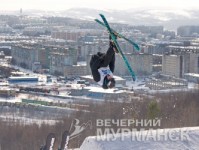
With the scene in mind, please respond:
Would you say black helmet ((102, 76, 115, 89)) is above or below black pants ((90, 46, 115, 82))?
below

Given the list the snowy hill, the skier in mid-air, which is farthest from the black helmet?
the snowy hill

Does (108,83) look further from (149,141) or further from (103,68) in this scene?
(149,141)

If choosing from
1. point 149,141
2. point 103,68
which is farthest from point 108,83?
point 149,141

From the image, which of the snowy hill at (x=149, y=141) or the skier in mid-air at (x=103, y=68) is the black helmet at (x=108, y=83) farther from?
the snowy hill at (x=149, y=141)

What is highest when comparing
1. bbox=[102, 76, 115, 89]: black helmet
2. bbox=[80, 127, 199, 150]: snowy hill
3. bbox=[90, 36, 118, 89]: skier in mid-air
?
bbox=[90, 36, 118, 89]: skier in mid-air

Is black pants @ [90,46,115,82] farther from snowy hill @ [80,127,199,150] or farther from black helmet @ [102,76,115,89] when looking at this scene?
snowy hill @ [80,127,199,150]

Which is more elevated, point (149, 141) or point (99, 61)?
point (99, 61)

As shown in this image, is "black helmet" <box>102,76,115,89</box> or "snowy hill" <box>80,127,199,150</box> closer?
"black helmet" <box>102,76,115,89</box>
